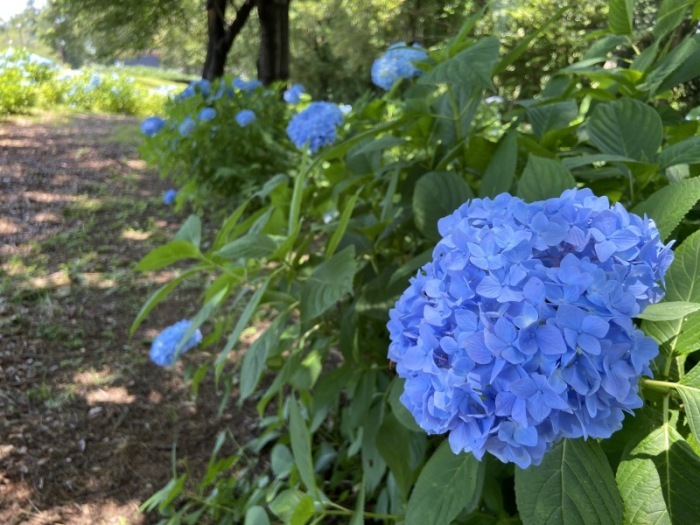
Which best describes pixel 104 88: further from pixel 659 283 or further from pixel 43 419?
pixel 659 283

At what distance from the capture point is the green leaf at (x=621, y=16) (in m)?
1.14

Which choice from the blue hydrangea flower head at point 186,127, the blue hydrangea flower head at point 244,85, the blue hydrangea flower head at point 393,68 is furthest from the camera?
the blue hydrangea flower head at point 244,85

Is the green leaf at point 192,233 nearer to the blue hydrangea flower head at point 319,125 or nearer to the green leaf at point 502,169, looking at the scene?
the green leaf at point 502,169

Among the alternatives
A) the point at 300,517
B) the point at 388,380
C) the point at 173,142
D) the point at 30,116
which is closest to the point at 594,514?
the point at 300,517

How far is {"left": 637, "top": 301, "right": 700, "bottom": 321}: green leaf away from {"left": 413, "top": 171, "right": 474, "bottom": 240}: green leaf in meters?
0.45

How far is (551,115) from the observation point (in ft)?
4.00

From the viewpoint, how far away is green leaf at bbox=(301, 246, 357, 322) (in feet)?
3.44

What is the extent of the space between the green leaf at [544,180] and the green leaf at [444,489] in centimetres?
37

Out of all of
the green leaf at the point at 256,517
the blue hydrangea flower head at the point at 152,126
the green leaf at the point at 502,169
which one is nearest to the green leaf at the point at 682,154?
the green leaf at the point at 502,169

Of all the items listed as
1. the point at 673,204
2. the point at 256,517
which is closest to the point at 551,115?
the point at 673,204

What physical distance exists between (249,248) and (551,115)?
662mm

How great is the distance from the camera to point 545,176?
0.85m

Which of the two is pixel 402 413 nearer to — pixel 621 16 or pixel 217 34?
pixel 621 16

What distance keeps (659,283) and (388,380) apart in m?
0.84
